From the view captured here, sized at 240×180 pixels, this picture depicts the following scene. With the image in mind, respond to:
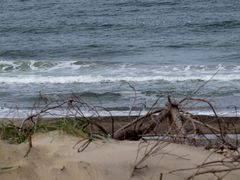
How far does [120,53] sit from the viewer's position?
21156 mm

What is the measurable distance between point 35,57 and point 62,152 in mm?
17277

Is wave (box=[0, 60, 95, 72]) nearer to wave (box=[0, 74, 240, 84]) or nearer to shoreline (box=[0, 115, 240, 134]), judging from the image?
wave (box=[0, 74, 240, 84])

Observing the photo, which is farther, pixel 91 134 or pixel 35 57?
pixel 35 57

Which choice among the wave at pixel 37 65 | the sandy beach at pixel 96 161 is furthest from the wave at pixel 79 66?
the sandy beach at pixel 96 161

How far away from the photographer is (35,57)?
70.4 feet

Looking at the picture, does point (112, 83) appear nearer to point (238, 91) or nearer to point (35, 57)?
point (238, 91)

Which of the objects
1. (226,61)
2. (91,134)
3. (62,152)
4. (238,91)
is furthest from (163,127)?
(226,61)

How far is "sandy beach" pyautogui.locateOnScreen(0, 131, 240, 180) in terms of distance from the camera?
4.02 metres

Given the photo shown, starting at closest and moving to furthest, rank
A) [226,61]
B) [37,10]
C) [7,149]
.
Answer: [7,149], [226,61], [37,10]

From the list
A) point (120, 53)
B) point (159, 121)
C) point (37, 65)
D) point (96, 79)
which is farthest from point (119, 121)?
point (120, 53)

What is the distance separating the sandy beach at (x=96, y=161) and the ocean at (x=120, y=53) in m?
2.94

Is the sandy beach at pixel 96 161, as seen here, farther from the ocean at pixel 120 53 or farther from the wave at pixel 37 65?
the wave at pixel 37 65

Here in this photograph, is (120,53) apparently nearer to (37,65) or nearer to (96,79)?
(37,65)

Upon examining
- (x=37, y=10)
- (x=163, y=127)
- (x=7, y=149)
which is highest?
(x=7, y=149)
